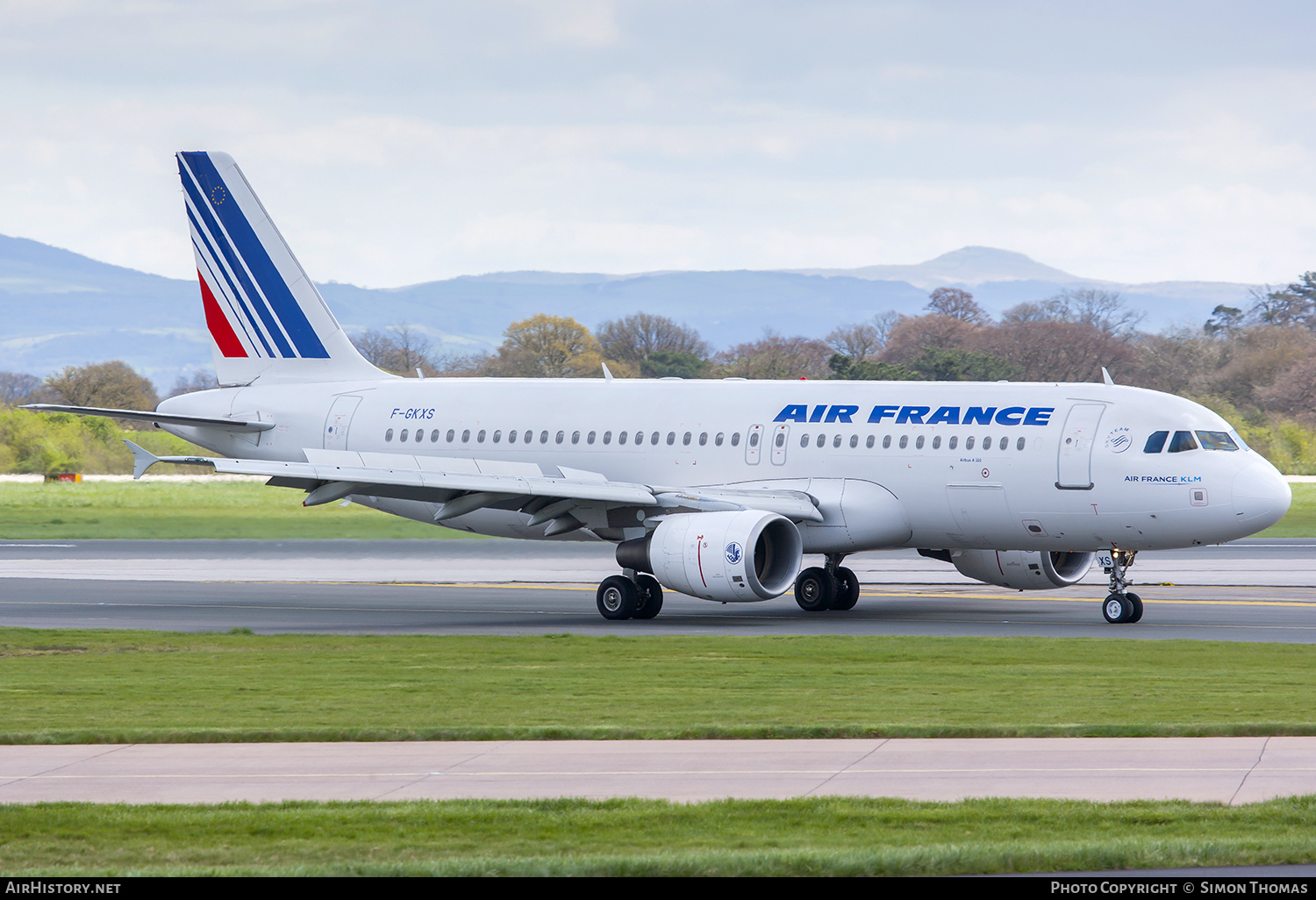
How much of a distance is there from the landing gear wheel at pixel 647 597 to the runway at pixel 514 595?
26 cm

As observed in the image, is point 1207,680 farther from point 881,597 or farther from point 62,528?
point 62,528

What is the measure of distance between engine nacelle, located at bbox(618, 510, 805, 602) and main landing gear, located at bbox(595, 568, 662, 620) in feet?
2.10

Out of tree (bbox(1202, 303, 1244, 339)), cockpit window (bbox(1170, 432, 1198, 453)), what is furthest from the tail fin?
tree (bbox(1202, 303, 1244, 339))

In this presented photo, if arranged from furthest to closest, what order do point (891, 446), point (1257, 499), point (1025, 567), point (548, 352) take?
point (548, 352)
point (1025, 567)
point (891, 446)
point (1257, 499)

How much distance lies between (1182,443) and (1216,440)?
664 mm

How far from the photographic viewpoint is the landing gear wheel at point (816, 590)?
99.6 feet

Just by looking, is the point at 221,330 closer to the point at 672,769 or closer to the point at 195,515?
the point at 195,515

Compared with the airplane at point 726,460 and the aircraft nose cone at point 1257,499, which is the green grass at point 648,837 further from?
the aircraft nose cone at point 1257,499

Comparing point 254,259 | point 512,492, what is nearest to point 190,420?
point 254,259

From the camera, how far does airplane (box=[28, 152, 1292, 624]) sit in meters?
26.8

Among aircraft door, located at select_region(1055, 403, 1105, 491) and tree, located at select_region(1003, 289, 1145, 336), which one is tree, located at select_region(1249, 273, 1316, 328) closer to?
tree, located at select_region(1003, 289, 1145, 336)

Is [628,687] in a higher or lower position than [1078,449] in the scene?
lower

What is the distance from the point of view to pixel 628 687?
59.4 ft

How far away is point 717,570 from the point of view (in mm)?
26469
